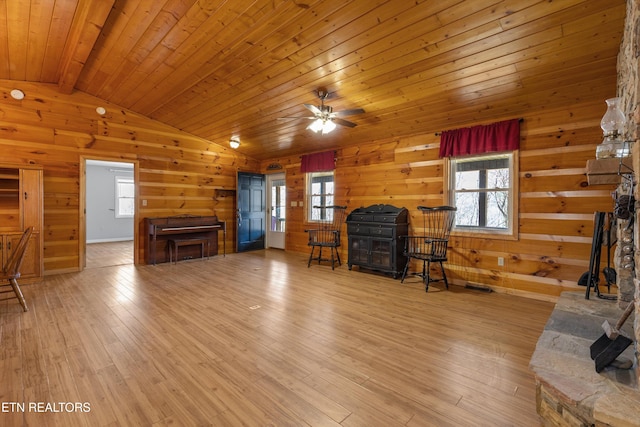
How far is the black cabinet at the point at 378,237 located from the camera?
4797 millimetres

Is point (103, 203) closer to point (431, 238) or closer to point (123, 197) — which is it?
point (123, 197)

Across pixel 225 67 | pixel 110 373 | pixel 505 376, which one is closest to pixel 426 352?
pixel 505 376

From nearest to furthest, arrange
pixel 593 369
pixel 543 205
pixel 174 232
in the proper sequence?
pixel 593 369, pixel 543 205, pixel 174 232

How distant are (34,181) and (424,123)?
5895 millimetres

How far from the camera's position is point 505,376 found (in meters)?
2.04

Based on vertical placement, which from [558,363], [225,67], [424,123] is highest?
[225,67]

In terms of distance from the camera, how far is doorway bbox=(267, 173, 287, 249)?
25.3ft

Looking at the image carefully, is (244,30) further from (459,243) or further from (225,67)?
(459,243)

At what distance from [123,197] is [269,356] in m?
9.27

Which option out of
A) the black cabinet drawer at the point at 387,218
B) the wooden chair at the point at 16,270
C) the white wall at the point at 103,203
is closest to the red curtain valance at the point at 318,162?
the black cabinet drawer at the point at 387,218

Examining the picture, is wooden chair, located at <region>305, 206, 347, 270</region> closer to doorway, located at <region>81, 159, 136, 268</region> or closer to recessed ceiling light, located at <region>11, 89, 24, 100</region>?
recessed ceiling light, located at <region>11, 89, 24, 100</region>

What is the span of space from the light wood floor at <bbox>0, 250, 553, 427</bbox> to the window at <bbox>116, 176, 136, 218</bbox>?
5.80 meters

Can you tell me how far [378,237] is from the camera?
4961 mm

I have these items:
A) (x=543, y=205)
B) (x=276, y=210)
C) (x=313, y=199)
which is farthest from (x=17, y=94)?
(x=543, y=205)
